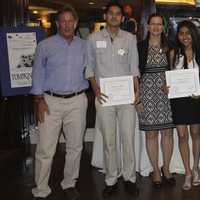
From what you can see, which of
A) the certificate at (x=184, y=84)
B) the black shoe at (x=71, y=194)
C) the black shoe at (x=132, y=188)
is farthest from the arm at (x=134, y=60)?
the black shoe at (x=71, y=194)

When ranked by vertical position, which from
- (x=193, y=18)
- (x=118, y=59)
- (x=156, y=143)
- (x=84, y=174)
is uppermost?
(x=193, y=18)

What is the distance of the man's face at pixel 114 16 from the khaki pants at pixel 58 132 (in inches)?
27.2

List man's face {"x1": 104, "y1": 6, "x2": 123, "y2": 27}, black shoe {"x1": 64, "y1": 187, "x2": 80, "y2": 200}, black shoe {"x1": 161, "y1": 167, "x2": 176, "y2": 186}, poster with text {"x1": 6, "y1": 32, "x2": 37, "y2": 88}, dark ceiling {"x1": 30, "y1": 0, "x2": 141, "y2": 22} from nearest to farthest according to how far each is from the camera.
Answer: man's face {"x1": 104, "y1": 6, "x2": 123, "y2": 27} < black shoe {"x1": 64, "y1": 187, "x2": 80, "y2": 200} < black shoe {"x1": 161, "y1": 167, "x2": 176, "y2": 186} < poster with text {"x1": 6, "y1": 32, "x2": 37, "y2": 88} < dark ceiling {"x1": 30, "y1": 0, "x2": 141, "y2": 22}

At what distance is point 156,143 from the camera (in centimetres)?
397

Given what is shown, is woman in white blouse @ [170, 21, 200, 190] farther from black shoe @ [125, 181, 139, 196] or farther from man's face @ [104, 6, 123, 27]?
man's face @ [104, 6, 123, 27]

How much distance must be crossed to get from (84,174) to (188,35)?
1.93 m

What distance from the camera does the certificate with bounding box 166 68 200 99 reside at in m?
3.72

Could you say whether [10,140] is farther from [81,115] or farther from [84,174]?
[81,115]

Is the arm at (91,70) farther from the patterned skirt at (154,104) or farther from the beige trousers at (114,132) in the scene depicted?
the patterned skirt at (154,104)

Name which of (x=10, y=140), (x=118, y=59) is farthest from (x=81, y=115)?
(x=10, y=140)

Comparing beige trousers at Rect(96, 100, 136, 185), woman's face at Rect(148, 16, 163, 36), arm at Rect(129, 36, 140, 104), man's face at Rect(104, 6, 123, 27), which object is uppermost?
man's face at Rect(104, 6, 123, 27)

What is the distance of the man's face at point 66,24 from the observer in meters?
3.40

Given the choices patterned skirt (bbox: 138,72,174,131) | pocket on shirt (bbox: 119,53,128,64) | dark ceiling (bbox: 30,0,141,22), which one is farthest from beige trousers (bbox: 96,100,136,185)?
dark ceiling (bbox: 30,0,141,22)

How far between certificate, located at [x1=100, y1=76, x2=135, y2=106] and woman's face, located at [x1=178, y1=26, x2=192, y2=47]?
1.94ft
